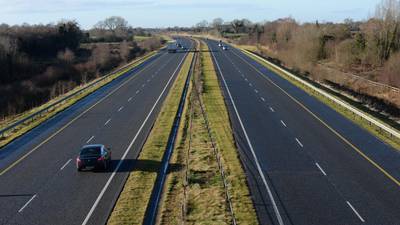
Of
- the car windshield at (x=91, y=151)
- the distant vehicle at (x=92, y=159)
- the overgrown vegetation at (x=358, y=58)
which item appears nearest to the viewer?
the distant vehicle at (x=92, y=159)

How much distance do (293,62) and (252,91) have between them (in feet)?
128

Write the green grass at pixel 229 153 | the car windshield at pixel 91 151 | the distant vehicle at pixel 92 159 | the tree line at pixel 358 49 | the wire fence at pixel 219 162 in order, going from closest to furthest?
1. the green grass at pixel 229 153
2. the wire fence at pixel 219 162
3. the distant vehicle at pixel 92 159
4. the car windshield at pixel 91 151
5. the tree line at pixel 358 49

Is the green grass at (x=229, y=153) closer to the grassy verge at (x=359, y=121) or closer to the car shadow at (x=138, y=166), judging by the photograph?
the car shadow at (x=138, y=166)

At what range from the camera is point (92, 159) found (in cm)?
2384

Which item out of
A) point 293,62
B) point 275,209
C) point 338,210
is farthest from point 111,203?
point 293,62

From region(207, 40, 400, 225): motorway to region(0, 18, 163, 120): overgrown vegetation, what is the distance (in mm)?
21888

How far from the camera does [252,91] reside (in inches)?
2012

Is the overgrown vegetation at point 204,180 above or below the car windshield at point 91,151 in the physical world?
below

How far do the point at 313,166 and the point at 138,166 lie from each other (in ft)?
25.7

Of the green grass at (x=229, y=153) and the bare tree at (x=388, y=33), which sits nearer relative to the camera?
the green grass at (x=229, y=153)

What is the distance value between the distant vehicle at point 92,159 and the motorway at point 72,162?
369 millimetres

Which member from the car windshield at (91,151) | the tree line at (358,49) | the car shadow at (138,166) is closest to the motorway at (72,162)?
the car shadow at (138,166)

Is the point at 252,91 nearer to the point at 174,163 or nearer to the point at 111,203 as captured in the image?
the point at 174,163

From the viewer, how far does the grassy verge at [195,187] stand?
18.0 metres
